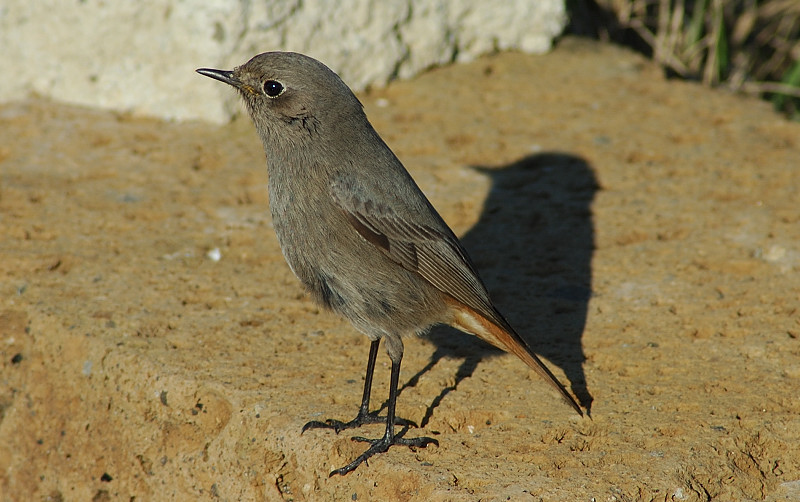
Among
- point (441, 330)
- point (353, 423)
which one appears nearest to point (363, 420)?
point (353, 423)

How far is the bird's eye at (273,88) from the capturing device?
4.31 metres

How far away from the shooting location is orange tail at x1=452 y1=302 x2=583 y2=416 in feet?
13.1

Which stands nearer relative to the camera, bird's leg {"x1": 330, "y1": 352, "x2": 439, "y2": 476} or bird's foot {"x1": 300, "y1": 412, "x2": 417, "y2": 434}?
bird's leg {"x1": 330, "y1": 352, "x2": 439, "y2": 476}

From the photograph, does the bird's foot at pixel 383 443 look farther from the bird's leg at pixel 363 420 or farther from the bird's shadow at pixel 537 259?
the bird's shadow at pixel 537 259

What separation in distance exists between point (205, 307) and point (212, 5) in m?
3.03

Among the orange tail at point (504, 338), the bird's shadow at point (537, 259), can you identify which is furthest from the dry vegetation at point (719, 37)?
the orange tail at point (504, 338)

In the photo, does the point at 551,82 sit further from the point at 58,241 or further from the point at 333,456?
the point at 333,456

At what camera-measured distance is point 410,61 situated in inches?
318

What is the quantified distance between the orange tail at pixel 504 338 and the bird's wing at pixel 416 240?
0.05 metres

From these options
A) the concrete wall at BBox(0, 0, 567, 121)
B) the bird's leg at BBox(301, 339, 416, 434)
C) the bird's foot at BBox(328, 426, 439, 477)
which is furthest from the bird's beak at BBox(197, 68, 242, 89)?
the concrete wall at BBox(0, 0, 567, 121)

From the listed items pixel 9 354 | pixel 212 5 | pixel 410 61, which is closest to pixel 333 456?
pixel 9 354

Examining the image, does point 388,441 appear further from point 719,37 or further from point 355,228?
point 719,37

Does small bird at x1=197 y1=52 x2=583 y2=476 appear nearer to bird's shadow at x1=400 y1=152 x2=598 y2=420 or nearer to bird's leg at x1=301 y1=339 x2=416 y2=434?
bird's leg at x1=301 y1=339 x2=416 y2=434

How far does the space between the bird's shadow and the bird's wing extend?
0.53 metres
